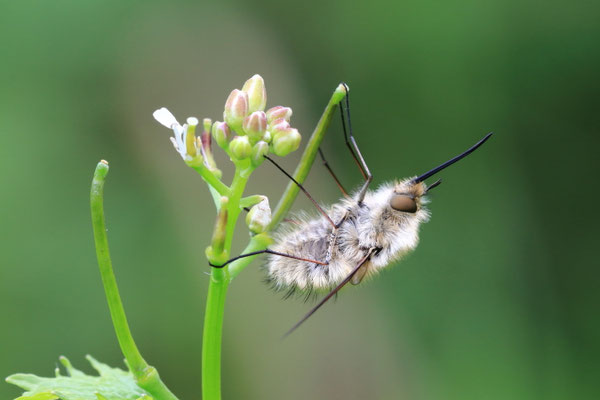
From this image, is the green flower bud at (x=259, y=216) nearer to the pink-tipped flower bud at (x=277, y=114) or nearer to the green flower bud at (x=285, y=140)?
the green flower bud at (x=285, y=140)

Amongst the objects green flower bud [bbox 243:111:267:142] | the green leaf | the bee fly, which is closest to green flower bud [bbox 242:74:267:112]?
green flower bud [bbox 243:111:267:142]

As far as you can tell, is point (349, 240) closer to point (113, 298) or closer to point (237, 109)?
point (237, 109)

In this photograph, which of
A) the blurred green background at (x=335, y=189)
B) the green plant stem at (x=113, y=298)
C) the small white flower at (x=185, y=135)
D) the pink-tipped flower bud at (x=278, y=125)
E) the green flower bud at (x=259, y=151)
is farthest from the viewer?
the blurred green background at (x=335, y=189)

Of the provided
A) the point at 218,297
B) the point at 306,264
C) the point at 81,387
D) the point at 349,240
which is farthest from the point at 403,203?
the point at 81,387

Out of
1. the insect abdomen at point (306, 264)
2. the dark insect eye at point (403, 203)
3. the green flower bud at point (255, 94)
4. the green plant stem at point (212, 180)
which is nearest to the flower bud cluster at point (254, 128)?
the green flower bud at point (255, 94)

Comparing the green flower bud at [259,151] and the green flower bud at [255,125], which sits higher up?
the green flower bud at [255,125]

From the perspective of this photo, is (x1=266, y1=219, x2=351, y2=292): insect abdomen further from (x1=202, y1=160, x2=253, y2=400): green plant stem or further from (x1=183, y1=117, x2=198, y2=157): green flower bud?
(x1=183, y1=117, x2=198, y2=157): green flower bud
